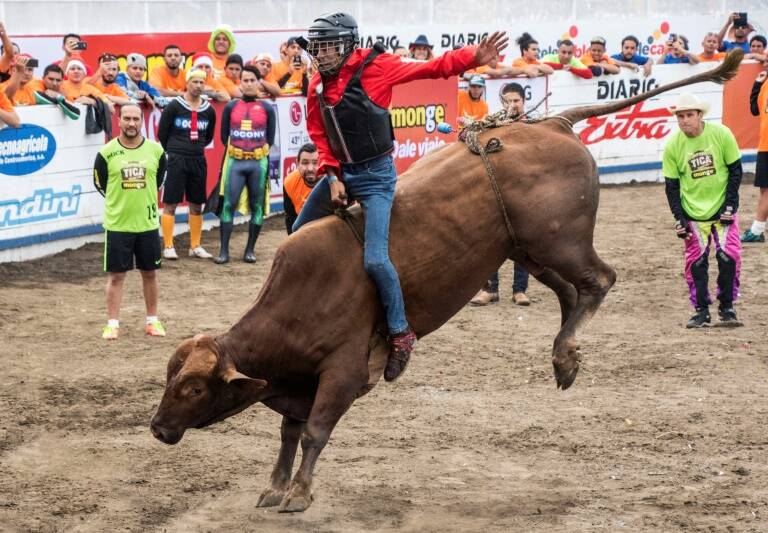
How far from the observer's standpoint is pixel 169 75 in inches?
593

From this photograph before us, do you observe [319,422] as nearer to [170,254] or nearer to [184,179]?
[170,254]

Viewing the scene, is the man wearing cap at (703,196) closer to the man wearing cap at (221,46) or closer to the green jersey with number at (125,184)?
the green jersey with number at (125,184)

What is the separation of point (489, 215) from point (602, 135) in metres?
12.9

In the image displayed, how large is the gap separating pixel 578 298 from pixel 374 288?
1411 millimetres

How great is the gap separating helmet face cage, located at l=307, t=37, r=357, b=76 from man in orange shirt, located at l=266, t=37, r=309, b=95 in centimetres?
1002

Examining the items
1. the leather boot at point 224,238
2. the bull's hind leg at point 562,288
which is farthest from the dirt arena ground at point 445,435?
the leather boot at point 224,238

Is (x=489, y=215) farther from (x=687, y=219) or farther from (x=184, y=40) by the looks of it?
(x=184, y=40)

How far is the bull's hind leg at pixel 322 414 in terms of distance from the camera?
6312 mm

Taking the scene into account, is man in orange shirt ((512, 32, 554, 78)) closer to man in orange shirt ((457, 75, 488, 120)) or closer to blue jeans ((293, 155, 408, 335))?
man in orange shirt ((457, 75, 488, 120))

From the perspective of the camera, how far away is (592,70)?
19.0 m

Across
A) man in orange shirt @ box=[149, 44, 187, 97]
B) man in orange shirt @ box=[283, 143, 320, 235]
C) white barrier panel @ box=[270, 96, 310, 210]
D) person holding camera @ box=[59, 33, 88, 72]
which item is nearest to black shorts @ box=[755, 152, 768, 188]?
white barrier panel @ box=[270, 96, 310, 210]

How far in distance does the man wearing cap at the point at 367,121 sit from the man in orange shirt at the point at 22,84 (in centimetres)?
687

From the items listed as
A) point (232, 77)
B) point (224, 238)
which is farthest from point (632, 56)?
point (224, 238)

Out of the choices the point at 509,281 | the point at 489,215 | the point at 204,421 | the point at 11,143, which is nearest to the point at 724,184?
the point at 509,281
